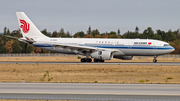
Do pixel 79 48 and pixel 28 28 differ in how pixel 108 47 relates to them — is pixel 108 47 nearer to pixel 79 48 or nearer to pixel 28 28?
pixel 79 48

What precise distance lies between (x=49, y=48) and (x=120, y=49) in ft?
43.5

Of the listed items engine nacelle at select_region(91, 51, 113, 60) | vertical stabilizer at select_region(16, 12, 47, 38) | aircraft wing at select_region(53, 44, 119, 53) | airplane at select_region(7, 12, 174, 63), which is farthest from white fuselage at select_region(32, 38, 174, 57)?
vertical stabilizer at select_region(16, 12, 47, 38)

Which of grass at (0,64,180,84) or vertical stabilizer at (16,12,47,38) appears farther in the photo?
vertical stabilizer at (16,12,47,38)

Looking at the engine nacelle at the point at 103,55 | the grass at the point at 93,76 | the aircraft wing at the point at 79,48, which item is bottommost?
the grass at the point at 93,76

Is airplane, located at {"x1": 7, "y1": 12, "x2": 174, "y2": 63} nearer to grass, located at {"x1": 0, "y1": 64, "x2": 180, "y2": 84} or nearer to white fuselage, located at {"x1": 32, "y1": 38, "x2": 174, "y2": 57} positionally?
white fuselage, located at {"x1": 32, "y1": 38, "x2": 174, "y2": 57}

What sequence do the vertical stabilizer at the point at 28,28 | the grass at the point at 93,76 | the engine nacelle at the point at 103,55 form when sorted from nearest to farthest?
the grass at the point at 93,76
the engine nacelle at the point at 103,55
the vertical stabilizer at the point at 28,28

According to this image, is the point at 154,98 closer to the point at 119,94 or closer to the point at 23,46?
the point at 119,94

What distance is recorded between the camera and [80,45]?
49844mm

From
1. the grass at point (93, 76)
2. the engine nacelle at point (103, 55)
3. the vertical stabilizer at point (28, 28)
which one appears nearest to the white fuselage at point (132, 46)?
the engine nacelle at point (103, 55)

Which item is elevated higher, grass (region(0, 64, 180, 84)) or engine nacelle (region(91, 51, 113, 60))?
engine nacelle (region(91, 51, 113, 60))

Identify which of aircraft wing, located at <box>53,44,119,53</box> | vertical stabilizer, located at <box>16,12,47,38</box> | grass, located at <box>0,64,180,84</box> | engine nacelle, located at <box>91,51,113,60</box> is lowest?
grass, located at <box>0,64,180,84</box>

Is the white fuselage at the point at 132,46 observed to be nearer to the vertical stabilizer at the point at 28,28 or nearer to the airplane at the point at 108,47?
the airplane at the point at 108,47

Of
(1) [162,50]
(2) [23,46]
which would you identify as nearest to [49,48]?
(1) [162,50]

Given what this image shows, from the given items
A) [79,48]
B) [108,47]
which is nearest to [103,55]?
[108,47]
